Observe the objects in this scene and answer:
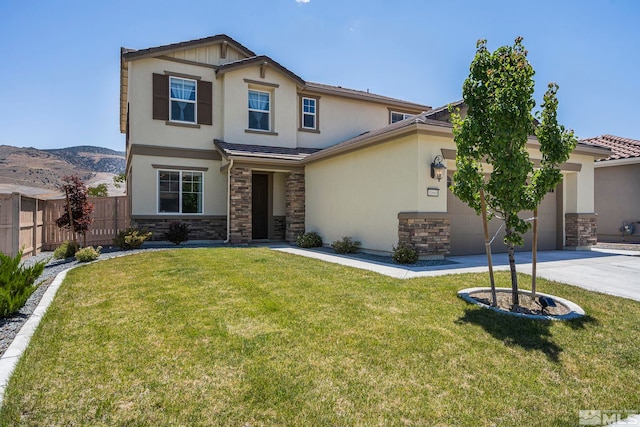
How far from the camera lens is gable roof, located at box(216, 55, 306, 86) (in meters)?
14.8

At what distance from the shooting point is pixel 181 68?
14656 millimetres

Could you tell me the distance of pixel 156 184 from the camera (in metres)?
14.1

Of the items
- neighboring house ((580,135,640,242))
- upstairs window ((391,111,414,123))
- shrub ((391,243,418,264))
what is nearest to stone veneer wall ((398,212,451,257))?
shrub ((391,243,418,264))

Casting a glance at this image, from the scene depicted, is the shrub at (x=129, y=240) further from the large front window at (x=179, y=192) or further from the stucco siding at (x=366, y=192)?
the stucco siding at (x=366, y=192)

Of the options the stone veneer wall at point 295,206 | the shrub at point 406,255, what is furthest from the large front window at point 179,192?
the shrub at point 406,255

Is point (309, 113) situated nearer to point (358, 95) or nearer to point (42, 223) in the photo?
point (358, 95)

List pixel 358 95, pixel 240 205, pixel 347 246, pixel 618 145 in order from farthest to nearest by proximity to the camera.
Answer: pixel 358 95 → pixel 618 145 → pixel 240 205 → pixel 347 246

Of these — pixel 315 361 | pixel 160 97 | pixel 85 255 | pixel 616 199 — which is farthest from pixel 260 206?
pixel 616 199

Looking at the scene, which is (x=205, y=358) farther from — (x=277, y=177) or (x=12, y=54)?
(x=12, y=54)

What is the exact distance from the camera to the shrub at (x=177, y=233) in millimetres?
13664

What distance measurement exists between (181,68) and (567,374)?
608 inches

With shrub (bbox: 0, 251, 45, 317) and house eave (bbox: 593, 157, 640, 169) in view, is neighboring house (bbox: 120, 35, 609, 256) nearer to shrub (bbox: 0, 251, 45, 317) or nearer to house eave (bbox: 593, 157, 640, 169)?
→ house eave (bbox: 593, 157, 640, 169)

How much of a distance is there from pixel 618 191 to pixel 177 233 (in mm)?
17353

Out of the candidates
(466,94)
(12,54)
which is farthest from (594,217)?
(12,54)
